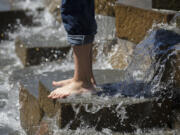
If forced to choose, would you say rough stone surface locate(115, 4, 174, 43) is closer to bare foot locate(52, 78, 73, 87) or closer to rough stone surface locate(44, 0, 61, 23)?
bare foot locate(52, 78, 73, 87)

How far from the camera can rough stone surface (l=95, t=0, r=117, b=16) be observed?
4.30 meters

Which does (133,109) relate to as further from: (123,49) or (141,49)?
(123,49)

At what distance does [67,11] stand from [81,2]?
102 millimetres

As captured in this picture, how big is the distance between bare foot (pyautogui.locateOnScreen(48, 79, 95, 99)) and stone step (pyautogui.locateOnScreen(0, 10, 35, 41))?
340cm

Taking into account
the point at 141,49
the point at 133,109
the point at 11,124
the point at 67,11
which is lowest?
the point at 11,124

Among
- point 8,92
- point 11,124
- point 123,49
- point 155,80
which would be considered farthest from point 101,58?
point 155,80

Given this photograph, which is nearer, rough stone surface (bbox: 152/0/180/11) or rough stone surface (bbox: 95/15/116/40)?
rough stone surface (bbox: 152/0/180/11)

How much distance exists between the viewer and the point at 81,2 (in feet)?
9.05

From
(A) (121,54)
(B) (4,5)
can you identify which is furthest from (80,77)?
(B) (4,5)

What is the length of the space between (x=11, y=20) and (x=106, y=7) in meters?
2.22

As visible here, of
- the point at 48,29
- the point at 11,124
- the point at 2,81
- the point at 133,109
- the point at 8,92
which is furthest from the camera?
the point at 48,29

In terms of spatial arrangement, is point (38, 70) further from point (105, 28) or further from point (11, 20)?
point (11, 20)

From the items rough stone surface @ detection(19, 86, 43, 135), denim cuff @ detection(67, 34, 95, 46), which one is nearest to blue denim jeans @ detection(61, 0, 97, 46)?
denim cuff @ detection(67, 34, 95, 46)

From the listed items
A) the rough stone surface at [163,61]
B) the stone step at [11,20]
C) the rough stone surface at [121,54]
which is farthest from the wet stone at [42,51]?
the rough stone surface at [163,61]
